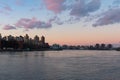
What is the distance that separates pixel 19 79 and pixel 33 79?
1678 millimetres

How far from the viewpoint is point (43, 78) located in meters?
33.3

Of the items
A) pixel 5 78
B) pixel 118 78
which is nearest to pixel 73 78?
pixel 118 78

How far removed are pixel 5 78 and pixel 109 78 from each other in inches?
506

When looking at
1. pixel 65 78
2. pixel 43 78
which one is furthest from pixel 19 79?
pixel 65 78

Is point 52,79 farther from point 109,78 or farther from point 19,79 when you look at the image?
point 109,78

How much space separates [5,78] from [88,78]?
33.3ft

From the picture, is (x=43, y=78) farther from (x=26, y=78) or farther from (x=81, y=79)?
(x=81, y=79)

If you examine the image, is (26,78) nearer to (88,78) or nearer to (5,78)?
(5,78)

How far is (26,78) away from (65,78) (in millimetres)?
4752

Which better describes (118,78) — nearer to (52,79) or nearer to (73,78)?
(73,78)

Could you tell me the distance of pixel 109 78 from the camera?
33.7 metres

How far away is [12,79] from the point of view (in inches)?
1254

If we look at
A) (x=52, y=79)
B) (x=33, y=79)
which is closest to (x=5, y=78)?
(x=33, y=79)

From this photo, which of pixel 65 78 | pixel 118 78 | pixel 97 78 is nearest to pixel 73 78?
pixel 65 78
